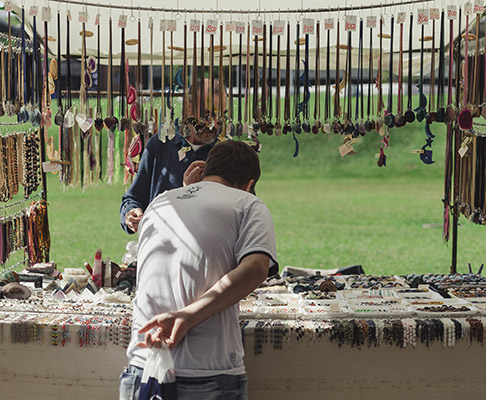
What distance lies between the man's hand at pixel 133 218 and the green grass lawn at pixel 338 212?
7.76m

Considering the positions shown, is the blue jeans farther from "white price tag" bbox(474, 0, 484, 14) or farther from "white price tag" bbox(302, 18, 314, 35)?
"white price tag" bbox(474, 0, 484, 14)

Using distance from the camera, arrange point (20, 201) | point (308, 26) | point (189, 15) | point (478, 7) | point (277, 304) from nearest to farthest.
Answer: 1. point (277, 304)
2. point (478, 7)
3. point (308, 26)
4. point (20, 201)
5. point (189, 15)

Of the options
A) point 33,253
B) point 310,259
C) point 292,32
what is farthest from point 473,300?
point 310,259

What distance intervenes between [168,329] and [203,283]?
0.16 meters

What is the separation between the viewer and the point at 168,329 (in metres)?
1.84

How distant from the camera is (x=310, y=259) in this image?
12.3 m

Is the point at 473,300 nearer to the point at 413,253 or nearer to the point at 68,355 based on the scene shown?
the point at 68,355

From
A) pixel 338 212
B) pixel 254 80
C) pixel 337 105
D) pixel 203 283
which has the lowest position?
pixel 338 212

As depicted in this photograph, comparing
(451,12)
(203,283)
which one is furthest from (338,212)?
(203,283)

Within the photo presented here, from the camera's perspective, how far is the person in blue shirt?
3305 mm

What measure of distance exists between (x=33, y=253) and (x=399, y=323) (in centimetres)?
258

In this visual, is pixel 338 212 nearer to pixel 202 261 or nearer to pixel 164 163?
pixel 164 163

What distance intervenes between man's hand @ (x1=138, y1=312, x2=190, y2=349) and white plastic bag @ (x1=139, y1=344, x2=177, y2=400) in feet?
0.07

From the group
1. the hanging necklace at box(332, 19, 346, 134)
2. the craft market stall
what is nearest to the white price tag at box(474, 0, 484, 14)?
the craft market stall
